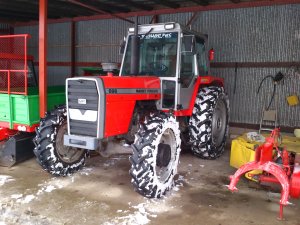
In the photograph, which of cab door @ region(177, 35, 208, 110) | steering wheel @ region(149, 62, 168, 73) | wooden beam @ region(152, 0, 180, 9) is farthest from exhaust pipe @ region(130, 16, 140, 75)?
wooden beam @ region(152, 0, 180, 9)

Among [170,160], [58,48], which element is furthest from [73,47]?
[170,160]

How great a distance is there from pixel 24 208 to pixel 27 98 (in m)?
1.71

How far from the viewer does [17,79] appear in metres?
6.33

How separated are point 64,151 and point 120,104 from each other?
123cm

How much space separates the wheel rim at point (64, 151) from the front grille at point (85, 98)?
1.91 feet

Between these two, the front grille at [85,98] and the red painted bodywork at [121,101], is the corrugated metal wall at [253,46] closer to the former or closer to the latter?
the red painted bodywork at [121,101]

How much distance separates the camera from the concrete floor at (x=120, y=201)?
3.23 m

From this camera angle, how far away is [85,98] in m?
3.58

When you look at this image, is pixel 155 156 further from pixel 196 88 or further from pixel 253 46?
pixel 253 46

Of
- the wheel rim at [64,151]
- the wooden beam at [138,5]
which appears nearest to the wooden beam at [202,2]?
the wooden beam at [138,5]

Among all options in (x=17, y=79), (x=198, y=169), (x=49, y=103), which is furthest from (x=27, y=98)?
(x=198, y=169)

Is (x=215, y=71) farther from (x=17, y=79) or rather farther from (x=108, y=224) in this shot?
(x=108, y=224)

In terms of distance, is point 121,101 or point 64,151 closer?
point 121,101

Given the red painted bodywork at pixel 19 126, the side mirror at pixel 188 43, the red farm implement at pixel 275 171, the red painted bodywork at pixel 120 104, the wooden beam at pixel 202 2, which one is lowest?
the red farm implement at pixel 275 171
